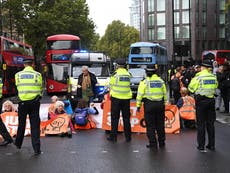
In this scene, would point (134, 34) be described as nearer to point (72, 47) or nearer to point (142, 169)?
point (72, 47)

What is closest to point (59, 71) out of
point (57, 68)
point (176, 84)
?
point (57, 68)

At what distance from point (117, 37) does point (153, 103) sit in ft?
341

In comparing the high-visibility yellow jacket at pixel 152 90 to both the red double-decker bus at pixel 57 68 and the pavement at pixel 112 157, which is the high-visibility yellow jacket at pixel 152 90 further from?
the red double-decker bus at pixel 57 68

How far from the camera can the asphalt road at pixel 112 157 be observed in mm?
7669

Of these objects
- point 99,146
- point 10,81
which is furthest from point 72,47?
Result: point 99,146

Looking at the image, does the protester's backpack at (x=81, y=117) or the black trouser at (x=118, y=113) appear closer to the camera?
the black trouser at (x=118, y=113)

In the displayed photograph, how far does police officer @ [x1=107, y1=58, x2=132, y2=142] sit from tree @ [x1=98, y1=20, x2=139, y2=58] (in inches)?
3935

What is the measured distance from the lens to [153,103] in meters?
9.51

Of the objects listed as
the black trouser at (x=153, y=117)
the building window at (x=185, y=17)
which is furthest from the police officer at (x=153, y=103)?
the building window at (x=185, y=17)

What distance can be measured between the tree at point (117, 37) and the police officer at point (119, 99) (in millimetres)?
99952

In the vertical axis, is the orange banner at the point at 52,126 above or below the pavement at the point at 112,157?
above

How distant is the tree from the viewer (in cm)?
11162

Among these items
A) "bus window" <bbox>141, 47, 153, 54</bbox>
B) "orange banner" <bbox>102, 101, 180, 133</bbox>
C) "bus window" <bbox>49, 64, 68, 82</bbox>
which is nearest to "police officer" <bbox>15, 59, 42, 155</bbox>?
"orange banner" <bbox>102, 101, 180, 133</bbox>

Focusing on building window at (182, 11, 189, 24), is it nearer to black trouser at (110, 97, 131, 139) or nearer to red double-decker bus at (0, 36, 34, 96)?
red double-decker bus at (0, 36, 34, 96)
